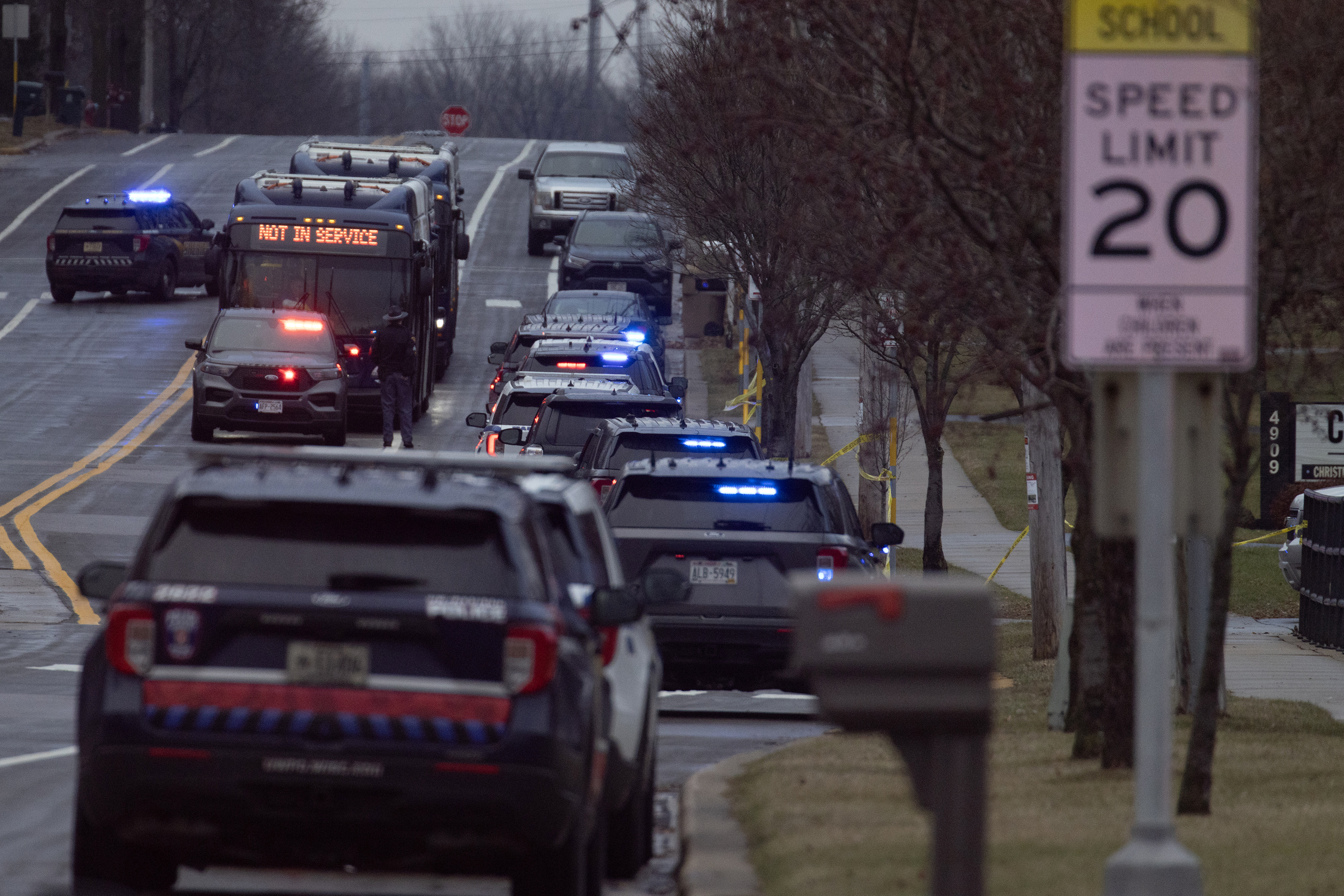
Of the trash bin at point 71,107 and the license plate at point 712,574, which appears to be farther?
the trash bin at point 71,107

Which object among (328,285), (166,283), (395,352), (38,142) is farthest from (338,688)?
(38,142)

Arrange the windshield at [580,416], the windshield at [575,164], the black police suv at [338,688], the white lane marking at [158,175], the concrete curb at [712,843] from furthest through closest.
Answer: the white lane marking at [158,175] < the windshield at [575,164] < the windshield at [580,416] < the concrete curb at [712,843] < the black police suv at [338,688]

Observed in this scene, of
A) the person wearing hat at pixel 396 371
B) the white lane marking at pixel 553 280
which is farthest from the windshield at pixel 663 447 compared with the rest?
the white lane marking at pixel 553 280

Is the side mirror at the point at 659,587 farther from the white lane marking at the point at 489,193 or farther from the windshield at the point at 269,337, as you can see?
the white lane marking at the point at 489,193

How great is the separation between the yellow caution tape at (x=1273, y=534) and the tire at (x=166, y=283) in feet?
79.1

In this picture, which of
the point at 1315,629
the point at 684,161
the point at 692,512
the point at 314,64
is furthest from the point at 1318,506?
the point at 314,64

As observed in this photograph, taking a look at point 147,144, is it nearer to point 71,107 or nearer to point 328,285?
point 71,107

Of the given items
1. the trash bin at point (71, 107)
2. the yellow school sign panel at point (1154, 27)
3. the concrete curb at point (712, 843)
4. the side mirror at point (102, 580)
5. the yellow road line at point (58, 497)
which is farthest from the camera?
the trash bin at point (71, 107)

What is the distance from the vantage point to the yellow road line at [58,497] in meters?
21.4

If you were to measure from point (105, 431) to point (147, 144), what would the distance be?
4203 centimetres

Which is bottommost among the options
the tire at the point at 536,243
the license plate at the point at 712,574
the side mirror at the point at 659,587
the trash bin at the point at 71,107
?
the license plate at the point at 712,574

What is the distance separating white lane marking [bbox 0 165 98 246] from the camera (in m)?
56.7

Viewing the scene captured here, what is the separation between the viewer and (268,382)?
3162cm

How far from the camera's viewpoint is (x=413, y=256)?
33094 mm
